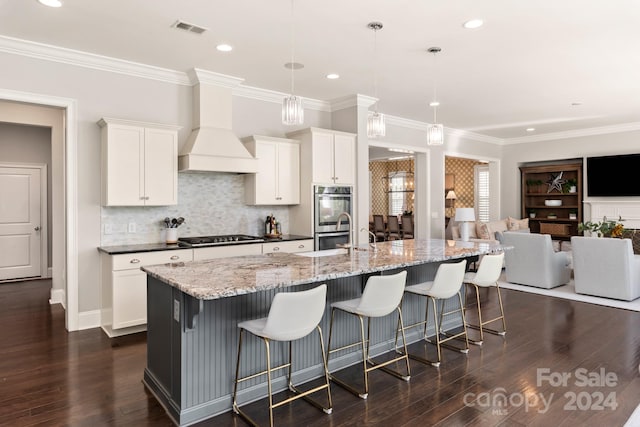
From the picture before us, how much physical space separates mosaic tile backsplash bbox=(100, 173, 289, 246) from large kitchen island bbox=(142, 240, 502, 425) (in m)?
1.78

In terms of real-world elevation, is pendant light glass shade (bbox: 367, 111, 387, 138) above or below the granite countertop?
above

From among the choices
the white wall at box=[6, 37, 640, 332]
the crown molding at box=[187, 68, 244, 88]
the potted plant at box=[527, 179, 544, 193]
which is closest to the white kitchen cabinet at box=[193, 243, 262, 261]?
the white wall at box=[6, 37, 640, 332]

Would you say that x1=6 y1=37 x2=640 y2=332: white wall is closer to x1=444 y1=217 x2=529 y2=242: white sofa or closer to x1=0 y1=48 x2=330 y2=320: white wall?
x1=0 y1=48 x2=330 y2=320: white wall

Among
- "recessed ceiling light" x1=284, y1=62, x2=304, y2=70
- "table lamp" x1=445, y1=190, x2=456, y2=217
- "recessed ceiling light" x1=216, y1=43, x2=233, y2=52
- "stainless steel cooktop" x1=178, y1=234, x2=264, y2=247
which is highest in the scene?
"recessed ceiling light" x1=284, y1=62, x2=304, y2=70

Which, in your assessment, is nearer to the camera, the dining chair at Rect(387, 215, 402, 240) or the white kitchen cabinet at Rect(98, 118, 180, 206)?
the white kitchen cabinet at Rect(98, 118, 180, 206)

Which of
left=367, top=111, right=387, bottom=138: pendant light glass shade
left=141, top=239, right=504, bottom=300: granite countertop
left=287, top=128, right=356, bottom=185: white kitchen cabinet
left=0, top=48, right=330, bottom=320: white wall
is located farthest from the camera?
left=287, top=128, right=356, bottom=185: white kitchen cabinet

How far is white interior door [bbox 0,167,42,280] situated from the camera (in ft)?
23.0

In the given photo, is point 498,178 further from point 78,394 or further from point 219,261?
point 78,394

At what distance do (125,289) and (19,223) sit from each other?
4.51 m

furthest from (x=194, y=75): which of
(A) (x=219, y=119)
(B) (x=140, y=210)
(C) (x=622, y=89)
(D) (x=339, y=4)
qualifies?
(C) (x=622, y=89)

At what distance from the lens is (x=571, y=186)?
911 centimetres

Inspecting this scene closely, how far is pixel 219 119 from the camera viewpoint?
196 inches

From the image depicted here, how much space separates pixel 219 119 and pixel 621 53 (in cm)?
442

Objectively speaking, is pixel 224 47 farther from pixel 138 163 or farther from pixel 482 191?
pixel 482 191
